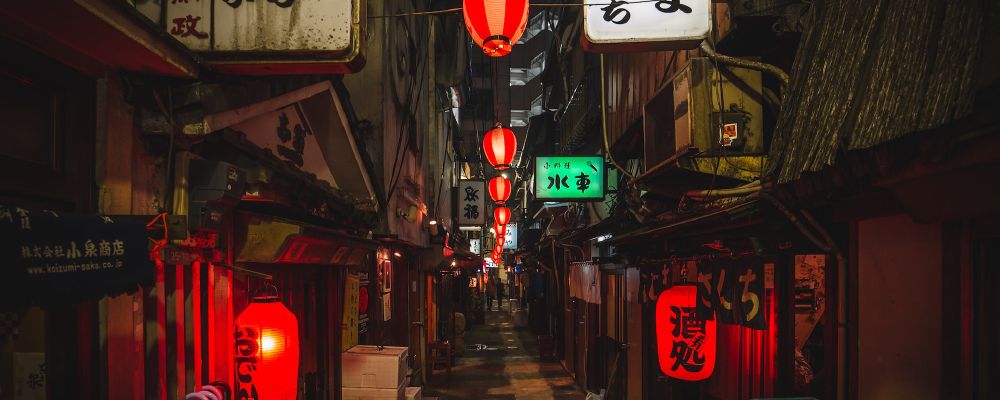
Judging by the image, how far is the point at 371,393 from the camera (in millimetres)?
11445

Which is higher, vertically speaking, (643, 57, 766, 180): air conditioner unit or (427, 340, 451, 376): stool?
(643, 57, 766, 180): air conditioner unit

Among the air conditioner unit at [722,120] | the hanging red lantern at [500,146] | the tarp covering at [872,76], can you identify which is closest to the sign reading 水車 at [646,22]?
the tarp covering at [872,76]

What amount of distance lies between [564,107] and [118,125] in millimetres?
22997

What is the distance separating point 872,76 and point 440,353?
22.1 m

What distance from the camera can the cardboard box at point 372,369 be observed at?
1135 centimetres

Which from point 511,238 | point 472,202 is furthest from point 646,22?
point 511,238

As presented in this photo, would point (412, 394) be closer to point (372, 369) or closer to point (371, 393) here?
point (371, 393)

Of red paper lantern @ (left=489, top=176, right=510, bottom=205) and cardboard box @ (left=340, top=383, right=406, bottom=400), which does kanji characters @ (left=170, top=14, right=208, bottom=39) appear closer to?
cardboard box @ (left=340, top=383, right=406, bottom=400)

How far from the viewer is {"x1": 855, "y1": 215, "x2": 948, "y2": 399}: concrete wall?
17.2ft

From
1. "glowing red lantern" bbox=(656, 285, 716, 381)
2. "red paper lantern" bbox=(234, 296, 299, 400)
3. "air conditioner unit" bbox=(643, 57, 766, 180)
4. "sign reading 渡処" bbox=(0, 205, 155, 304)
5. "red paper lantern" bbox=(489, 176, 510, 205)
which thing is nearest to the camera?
"sign reading 渡処" bbox=(0, 205, 155, 304)

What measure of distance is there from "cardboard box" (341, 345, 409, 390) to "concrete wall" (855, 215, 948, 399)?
8.25 metres

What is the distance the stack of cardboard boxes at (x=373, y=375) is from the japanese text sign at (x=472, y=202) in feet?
54.9

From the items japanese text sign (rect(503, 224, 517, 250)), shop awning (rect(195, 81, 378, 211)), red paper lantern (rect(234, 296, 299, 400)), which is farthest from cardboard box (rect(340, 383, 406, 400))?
japanese text sign (rect(503, 224, 517, 250))

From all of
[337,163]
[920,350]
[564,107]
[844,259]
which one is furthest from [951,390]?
[564,107]
